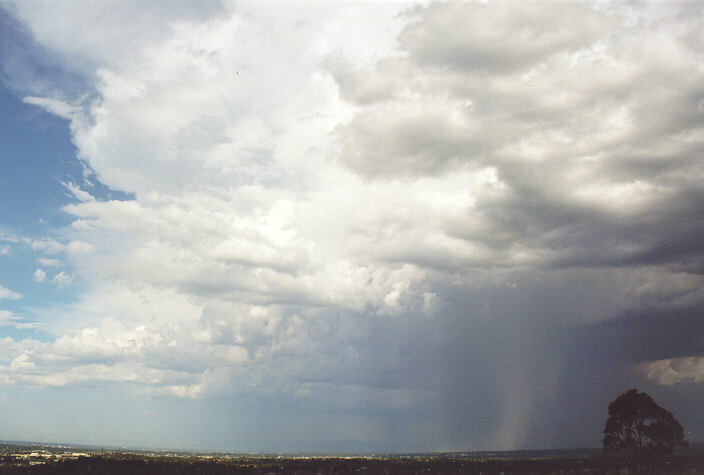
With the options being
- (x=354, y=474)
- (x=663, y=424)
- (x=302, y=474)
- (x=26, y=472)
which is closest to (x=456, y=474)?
(x=354, y=474)

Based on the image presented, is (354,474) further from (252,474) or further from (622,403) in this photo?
(622,403)

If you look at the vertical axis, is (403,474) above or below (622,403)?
below

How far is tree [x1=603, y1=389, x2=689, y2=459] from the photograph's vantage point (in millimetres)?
138375

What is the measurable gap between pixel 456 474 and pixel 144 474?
3641 inches

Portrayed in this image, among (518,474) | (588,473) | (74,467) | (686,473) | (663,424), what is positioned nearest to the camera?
(686,473)

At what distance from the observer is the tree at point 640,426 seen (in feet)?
454

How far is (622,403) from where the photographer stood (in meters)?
141

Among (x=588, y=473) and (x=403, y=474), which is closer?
(x=588, y=473)

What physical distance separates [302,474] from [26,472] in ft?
264

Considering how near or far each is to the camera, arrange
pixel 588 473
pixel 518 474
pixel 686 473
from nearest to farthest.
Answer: pixel 686 473 < pixel 588 473 < pixel 518 474

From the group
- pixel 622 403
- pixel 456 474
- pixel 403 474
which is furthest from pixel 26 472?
pixel 622 403

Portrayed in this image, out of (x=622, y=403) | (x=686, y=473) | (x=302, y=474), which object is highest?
(x=622, y=403)

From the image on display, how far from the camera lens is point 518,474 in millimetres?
151000

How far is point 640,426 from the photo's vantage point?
140 meters
